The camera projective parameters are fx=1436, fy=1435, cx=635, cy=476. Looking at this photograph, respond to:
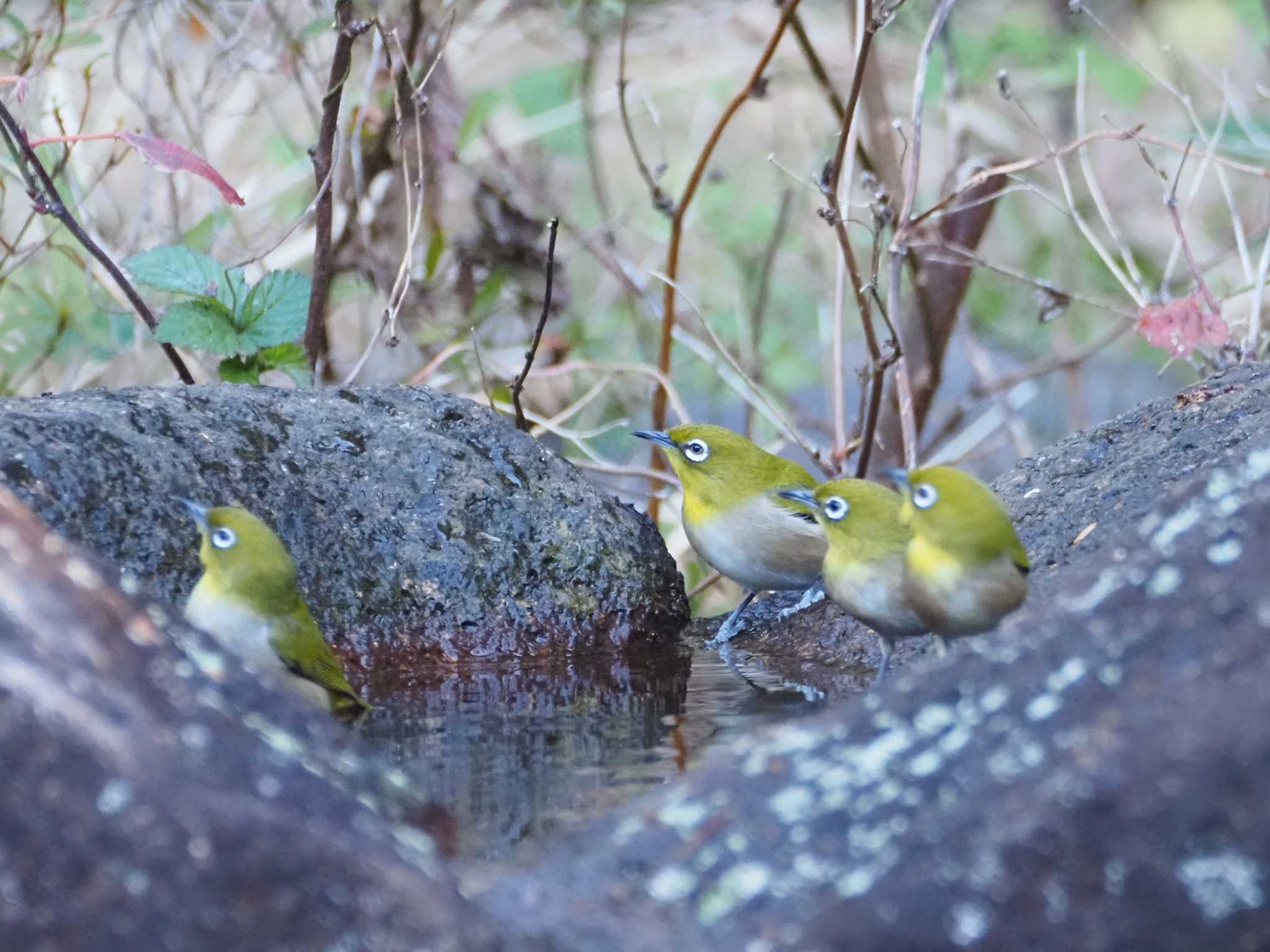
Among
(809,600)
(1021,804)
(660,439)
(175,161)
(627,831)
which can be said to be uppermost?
(175,161)

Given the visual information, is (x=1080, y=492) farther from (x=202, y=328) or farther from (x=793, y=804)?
(x=202, y=328)

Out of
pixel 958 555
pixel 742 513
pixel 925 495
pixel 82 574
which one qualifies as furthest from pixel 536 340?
pixel 82 574

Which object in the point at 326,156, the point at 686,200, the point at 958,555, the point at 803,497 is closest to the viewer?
the point at 958,555

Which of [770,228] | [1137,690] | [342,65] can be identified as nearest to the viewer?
[1137,690]

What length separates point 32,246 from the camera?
209 inches

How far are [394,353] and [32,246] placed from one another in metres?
2.03

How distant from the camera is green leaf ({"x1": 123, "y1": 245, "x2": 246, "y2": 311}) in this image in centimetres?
446

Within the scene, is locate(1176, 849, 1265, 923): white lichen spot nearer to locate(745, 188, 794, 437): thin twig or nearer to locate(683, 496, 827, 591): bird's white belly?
locate(683, 496, 827, 591): bird's white belly

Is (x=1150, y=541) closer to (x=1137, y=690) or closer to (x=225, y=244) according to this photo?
(x=1137, y=690)

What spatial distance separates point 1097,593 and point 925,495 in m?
0.97

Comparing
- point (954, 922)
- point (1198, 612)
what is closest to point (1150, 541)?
point (1198, 612)

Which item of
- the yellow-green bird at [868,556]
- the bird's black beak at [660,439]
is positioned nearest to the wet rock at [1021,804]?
the yellow-green bird at [868,556]

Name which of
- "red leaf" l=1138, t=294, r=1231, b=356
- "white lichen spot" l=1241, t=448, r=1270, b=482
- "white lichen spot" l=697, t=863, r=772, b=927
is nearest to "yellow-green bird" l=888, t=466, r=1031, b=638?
"white lichen spot" l=1241, t=448, r=1270, b=482

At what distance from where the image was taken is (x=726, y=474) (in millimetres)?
4738
